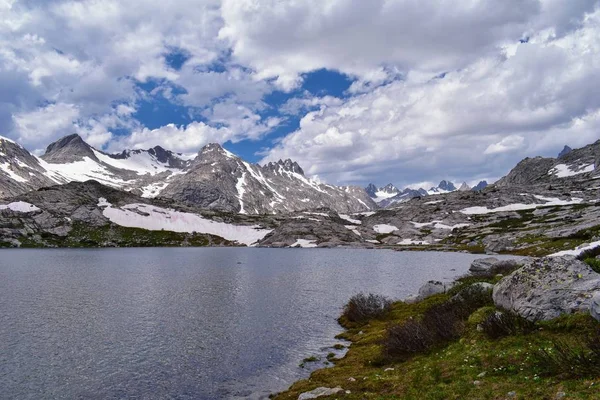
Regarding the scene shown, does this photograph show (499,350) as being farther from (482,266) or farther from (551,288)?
(482,266)

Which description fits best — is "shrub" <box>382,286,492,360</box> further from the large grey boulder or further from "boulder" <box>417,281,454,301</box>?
"boulder" <box>417,281,454,301</box>

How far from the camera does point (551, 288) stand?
86.4ft

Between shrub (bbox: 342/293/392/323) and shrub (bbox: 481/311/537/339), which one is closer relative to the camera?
shrub (bbox: 481/311/537/339)

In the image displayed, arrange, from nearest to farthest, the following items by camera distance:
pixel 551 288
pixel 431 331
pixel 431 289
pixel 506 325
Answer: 1. pixel 506 325
2. pixel 551 288
3. pixel 431 331
4. pixel 431 289

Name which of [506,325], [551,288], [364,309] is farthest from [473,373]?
[364,309]

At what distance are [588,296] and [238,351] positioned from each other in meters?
31.6

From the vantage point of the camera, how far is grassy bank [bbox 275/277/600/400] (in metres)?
17.1

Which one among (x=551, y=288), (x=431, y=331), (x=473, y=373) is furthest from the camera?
(x=431, y=331)

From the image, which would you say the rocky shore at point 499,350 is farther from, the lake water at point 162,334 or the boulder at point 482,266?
the boulder at point 482,266

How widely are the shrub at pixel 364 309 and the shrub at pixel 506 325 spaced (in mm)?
28992

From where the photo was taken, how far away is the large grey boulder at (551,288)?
25.0 metres

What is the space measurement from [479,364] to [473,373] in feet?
4.94

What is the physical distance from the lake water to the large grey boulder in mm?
19722

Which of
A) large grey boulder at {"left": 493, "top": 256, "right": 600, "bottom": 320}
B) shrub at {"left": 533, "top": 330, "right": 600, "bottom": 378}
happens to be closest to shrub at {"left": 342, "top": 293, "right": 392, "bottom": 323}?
large grey boulder at {"left": 493, "top": 256, "right": 600, "bottom": 320}
